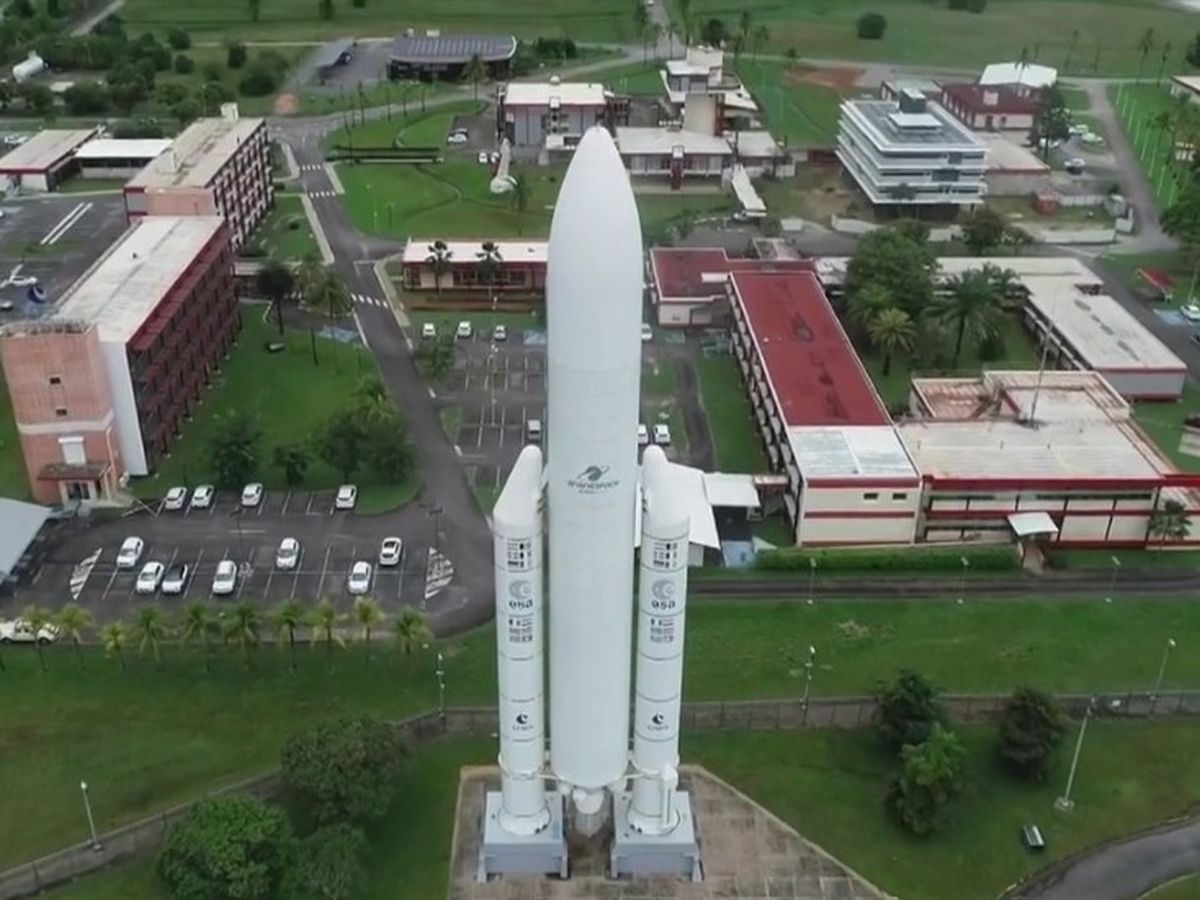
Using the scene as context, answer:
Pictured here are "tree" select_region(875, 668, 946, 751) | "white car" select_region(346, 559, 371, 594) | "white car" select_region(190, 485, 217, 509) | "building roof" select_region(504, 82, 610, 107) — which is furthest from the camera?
"building roof" select_region(504, 82, 610, 107)

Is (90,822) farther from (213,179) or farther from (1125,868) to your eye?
(213,179)

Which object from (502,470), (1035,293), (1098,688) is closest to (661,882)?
(1098,688)

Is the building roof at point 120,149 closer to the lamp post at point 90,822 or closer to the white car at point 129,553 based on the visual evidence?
the white car at point 129,553

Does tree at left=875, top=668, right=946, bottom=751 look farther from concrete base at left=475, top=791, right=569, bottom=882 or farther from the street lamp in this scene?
concrete base at left=475, top=791, right=569, bottom=882

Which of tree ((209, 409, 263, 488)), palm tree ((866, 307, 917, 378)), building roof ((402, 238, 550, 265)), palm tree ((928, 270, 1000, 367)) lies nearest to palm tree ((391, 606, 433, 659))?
tree ((209, 409, 263, 488))

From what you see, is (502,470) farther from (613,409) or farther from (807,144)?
(807,144)

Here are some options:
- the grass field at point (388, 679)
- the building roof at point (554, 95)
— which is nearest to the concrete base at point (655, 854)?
the grass field at point (388, 679)
